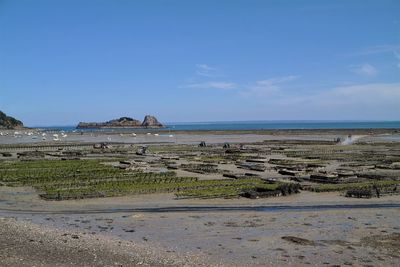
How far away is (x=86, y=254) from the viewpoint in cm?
1559

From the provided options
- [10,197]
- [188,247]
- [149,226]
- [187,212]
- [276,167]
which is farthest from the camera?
[276,167]

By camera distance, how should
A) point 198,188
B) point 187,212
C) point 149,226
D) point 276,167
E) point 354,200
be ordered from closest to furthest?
point 149,226 → point 187,212 → point 354,200 → point 198,188 → point 276,167

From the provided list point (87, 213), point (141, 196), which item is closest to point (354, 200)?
point (141, 196)

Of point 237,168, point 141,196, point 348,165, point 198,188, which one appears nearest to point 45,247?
point 141,196

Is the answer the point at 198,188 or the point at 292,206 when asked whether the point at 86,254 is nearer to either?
the point at 292,206

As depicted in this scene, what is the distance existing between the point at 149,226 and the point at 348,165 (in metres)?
32.4

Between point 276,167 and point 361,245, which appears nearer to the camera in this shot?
point 361,245

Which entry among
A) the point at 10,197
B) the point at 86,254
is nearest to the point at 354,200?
the point at 86,254

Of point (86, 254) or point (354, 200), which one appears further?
point (354, 200)

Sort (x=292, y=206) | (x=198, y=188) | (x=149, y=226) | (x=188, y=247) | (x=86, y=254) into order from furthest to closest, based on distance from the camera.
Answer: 1. (x=198, y=188)
2. (x=292, y=206)
3. (x=149, y=226)
4. (x=188, y=247)
5. (x=86, y=254)

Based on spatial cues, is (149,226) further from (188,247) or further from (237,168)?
(237,168)

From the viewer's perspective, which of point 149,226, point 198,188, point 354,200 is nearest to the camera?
point 149,226

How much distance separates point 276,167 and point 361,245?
2897 cm

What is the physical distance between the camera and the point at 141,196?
29234mm
